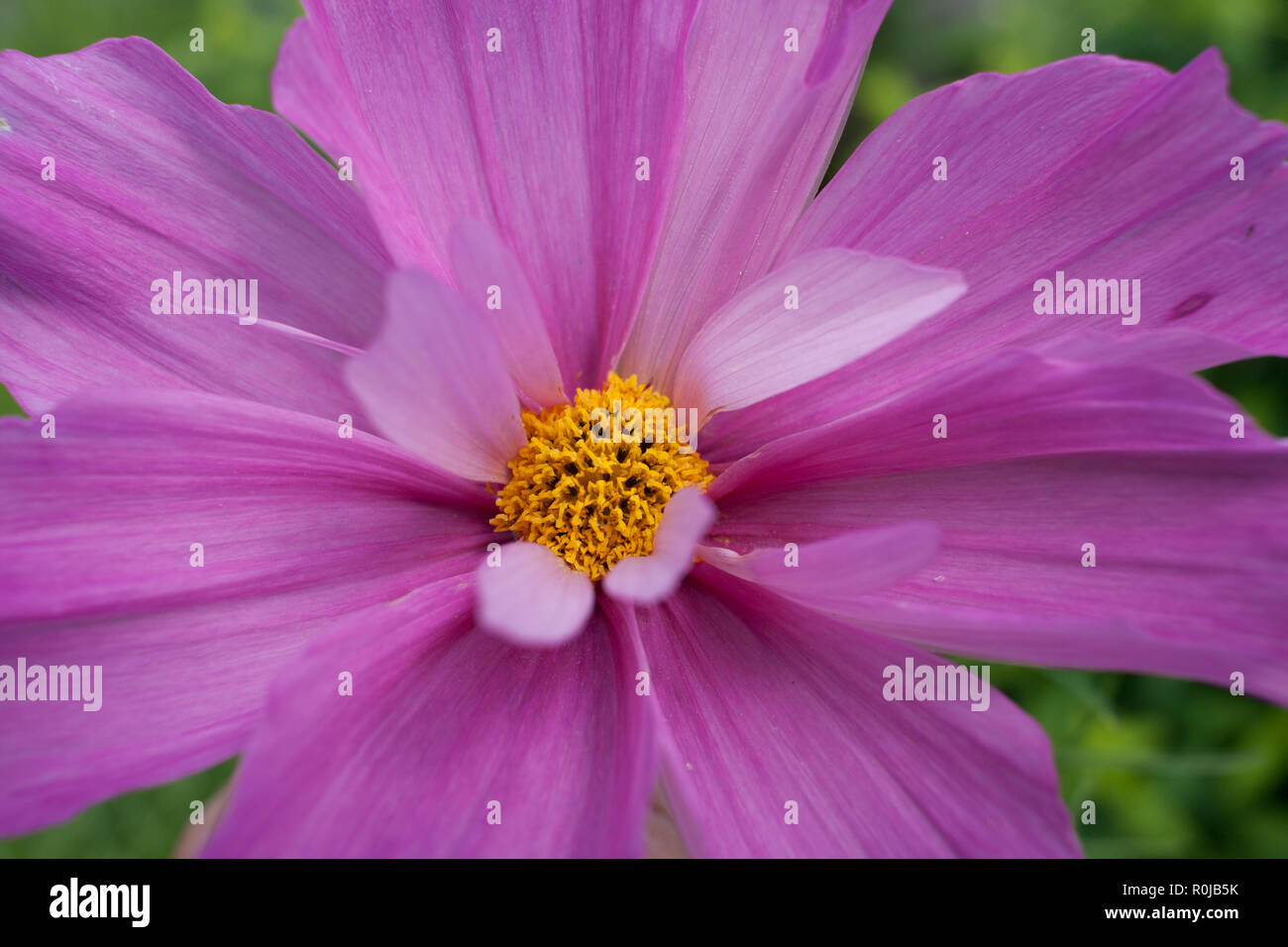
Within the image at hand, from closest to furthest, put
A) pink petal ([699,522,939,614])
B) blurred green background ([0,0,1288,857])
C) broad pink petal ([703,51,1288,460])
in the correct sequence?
pink petal ([699,522,939,614]) < broad pink petal ([703,51,1288,460]) < blurred green background ([0,0,1288,857])

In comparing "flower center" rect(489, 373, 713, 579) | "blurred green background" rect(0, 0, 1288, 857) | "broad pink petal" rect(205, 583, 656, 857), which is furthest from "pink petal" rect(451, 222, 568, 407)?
"blurred green background" rect(0, 0, 1288, 857)

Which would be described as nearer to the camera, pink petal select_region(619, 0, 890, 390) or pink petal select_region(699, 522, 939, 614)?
pink petal select_region(699, 522, 939, 614)

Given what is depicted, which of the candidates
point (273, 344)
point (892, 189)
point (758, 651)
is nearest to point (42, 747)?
point (273, 344)

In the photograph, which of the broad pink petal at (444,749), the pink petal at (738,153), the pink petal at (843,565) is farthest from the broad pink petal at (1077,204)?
the broad pink petal at (444,749)

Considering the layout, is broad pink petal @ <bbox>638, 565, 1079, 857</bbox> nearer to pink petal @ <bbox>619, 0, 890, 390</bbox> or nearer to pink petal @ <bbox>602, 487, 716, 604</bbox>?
pink petal @ <bbox>602, 487, 716, 604</bbox>

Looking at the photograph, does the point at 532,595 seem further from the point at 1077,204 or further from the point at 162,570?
the point at 1077,204

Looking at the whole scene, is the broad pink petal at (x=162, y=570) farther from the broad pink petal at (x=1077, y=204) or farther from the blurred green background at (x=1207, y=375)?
the blurred green background at (x=1207, y=375)

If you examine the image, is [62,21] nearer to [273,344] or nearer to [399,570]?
[273,344]
